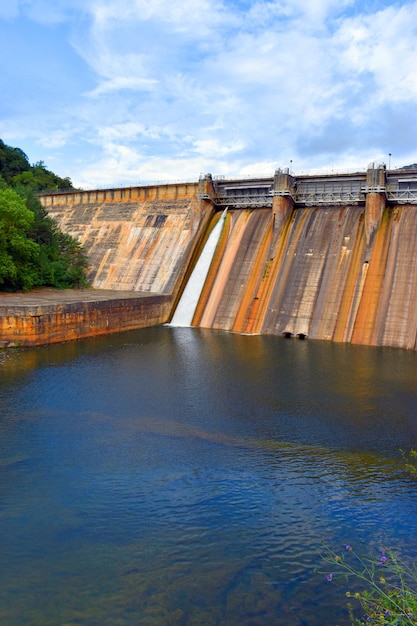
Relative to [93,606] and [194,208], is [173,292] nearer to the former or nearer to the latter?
[194,208]

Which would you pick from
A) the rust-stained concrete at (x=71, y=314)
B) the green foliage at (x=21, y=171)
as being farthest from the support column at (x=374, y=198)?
the green foliage at (x=21, y=171)

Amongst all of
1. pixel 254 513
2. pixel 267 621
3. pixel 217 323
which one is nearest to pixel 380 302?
pixel 217 323

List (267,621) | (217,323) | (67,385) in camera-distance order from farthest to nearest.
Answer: (217,323) < (67,385) < (267,621)

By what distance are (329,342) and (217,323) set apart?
20.9ft

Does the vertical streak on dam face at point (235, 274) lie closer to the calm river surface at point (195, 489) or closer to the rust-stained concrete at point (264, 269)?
the rust-stained concrete at point (264, 269)

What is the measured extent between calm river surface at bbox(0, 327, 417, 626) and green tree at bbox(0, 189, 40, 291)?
33.9 feet

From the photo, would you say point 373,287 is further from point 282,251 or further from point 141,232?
point 141,232

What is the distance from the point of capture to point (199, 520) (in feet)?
29.7

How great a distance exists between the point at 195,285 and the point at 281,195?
7.06 metres

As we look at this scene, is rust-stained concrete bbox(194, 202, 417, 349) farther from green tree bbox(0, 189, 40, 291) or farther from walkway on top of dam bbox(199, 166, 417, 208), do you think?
green tree bbox(0, 189, 40, 291)

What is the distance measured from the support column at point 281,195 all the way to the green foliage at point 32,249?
12746 millimetres

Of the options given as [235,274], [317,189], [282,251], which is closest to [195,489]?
[235,274]

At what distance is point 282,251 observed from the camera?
28750 mm

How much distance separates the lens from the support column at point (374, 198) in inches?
1054
